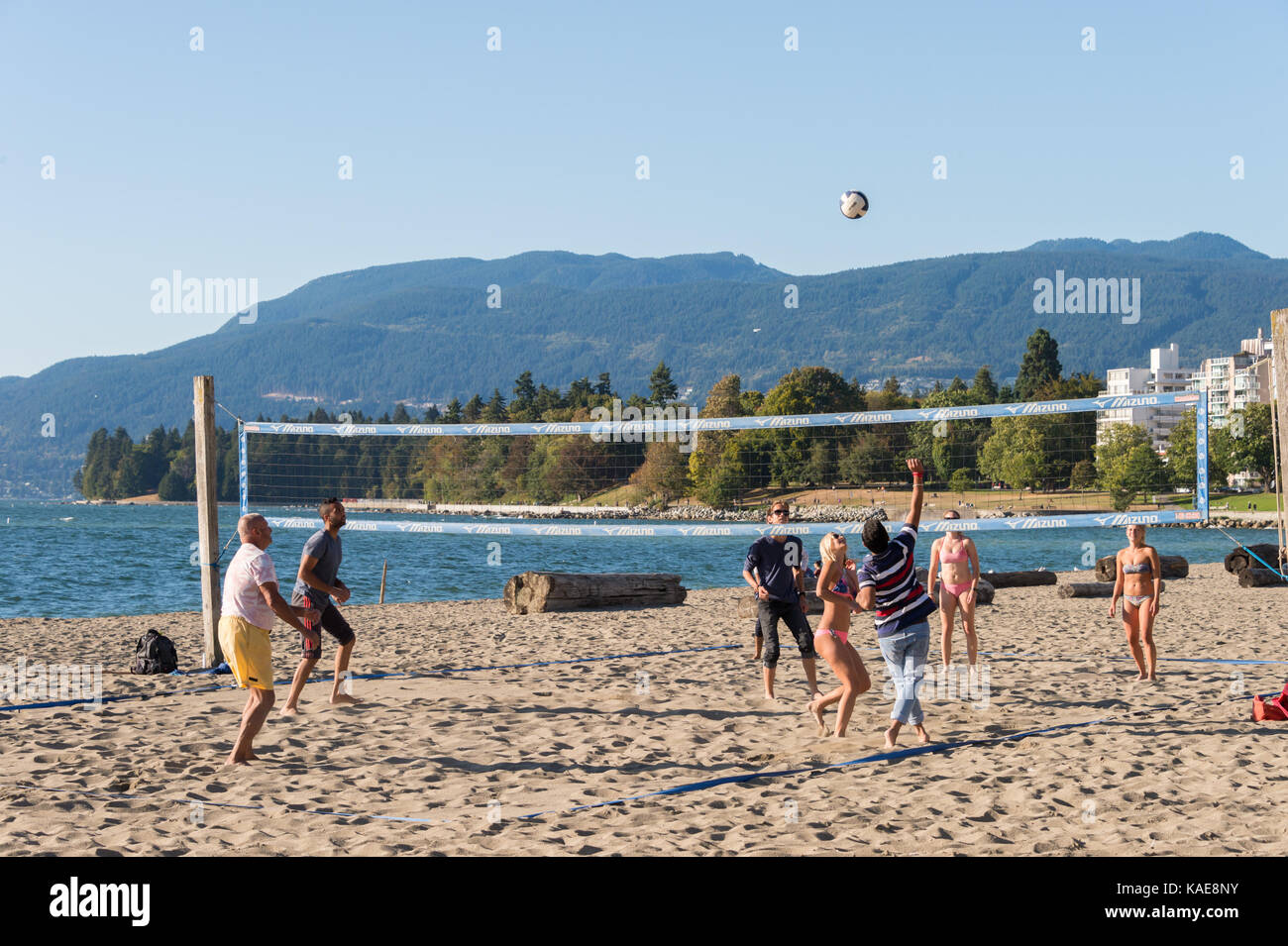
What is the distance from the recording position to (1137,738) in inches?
243

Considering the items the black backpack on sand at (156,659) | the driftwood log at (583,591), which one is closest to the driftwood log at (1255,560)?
the driftwood log at (583,591)

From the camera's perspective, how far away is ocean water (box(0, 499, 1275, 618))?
23798 mm

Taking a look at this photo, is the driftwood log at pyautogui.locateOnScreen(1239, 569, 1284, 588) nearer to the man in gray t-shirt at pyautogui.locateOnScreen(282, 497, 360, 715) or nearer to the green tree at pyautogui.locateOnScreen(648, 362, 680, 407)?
the man in gray t-shirt at pyautogui.locateOnScreen(282, 497, 360, 715)

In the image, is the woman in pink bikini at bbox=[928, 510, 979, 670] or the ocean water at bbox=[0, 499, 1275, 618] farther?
the ocean water at bbox=[0, 499, 1275, 618]

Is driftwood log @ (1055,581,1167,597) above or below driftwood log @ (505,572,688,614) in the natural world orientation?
below

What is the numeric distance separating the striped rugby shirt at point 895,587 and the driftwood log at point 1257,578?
13543mm

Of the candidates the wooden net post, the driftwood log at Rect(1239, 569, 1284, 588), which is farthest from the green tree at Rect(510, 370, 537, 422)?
the wooden net post

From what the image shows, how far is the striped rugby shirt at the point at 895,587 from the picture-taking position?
19.5 feet

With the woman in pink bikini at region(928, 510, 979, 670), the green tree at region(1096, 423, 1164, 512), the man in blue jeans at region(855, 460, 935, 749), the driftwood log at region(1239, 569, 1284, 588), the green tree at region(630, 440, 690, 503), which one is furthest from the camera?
the green tree at region(630, 440, 690, 503)

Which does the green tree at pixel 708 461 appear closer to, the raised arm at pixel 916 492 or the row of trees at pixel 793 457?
the row of trees at pixel 793 457

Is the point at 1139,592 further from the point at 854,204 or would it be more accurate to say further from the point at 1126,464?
the point at 1126,464

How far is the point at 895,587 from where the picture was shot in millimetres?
5977
